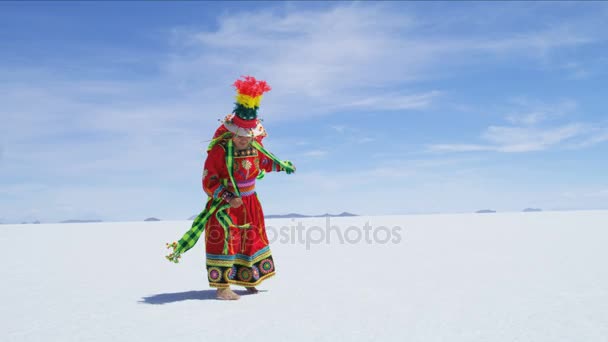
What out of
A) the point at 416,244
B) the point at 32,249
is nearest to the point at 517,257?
the point at 416,244

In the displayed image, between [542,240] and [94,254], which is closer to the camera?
[94,254]

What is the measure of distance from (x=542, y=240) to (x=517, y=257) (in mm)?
3682

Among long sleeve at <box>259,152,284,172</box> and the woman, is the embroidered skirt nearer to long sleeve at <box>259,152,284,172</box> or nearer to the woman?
the woman

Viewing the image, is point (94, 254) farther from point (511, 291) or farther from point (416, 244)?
point (511, 291)

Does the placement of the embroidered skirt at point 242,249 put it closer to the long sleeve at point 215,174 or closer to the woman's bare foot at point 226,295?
the woman's bare foot at point 226,295

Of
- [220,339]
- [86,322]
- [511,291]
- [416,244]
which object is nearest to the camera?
[220,339]

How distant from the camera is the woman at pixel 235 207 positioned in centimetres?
594

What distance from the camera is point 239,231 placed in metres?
6.23

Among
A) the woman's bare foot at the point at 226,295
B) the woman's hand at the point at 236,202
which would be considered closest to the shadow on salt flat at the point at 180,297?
the woman's bare foot at the point at 226,295

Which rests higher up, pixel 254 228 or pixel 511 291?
pixel 254 228

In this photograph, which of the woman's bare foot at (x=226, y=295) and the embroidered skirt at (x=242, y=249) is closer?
the woman's bare foot at (x=226, y=295)

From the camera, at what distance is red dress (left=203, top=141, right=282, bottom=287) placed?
234 inches

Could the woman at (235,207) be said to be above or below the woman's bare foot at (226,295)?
above

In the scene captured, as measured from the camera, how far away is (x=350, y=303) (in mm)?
5426
